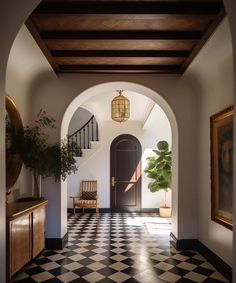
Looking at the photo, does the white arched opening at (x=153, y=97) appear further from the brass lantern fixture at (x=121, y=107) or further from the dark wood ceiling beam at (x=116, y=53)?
the brass lantern fixture at (x=121, y=107)

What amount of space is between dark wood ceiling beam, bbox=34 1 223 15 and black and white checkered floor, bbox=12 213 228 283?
3.21 meters

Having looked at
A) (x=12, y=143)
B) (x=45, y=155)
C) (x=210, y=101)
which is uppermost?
(x=210, y=101)

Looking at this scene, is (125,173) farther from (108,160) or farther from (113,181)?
(108,160)

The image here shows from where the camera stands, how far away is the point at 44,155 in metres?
4.45

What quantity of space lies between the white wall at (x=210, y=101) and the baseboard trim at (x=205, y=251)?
0.08 m

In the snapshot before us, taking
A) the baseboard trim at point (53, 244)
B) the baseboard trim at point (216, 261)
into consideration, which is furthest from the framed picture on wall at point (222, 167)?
the baseboard trim at point (53, 244)

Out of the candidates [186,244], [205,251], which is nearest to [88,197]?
[186,244]

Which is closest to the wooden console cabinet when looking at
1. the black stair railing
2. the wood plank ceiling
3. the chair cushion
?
the wood plank ceiling

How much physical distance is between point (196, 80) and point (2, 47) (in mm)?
3544

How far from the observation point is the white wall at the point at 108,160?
9.20 metres

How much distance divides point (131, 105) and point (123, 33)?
14.5ft

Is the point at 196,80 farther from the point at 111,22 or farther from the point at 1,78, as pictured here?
the point at 1,78

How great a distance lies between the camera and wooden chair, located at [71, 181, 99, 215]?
853 centimetres

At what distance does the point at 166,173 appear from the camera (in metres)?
8.41
